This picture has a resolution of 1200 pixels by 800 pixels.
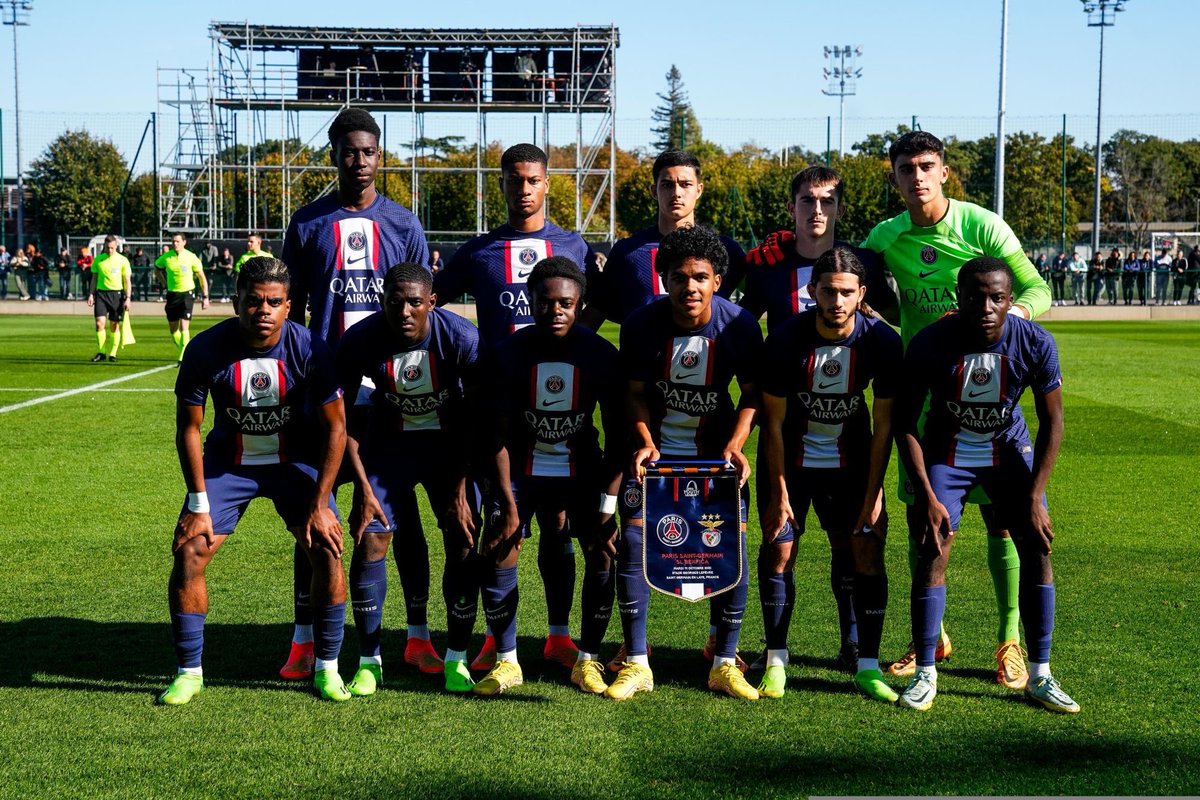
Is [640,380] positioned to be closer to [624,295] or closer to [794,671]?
[624,295]

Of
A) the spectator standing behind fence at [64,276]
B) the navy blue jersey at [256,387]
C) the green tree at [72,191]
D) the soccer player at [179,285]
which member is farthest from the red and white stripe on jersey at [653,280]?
the green tree at [72,191]

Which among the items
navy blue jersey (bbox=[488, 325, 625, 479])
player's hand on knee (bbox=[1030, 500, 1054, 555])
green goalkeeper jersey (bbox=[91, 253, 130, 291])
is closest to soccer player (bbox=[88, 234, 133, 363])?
green goalkeeper jersey (bbox=[91, 253, 130, 291])

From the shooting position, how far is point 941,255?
18.0 feet

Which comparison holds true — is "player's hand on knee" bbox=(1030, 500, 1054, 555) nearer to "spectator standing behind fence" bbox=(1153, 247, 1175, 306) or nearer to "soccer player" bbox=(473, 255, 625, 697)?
"soccer player" bbox=(473, 255, 625, 697)

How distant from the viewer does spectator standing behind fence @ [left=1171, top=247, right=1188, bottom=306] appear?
36.0m

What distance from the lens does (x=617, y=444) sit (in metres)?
5.18

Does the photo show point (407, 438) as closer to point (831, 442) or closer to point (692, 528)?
point (692, 528)

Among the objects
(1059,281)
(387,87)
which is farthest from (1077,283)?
(387,87)

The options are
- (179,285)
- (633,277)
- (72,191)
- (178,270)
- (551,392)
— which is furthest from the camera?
(72,191)

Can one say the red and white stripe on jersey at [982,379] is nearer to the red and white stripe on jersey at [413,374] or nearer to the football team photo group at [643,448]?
the football team photo group at [643,448]

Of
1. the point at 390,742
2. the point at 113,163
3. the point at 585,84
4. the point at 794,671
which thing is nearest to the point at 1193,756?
the point at 794,671

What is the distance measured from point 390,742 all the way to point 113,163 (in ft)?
202

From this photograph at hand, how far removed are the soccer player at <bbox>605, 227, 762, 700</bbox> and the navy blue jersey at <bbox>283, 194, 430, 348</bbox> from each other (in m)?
1.24

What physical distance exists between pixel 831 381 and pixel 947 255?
99cm
